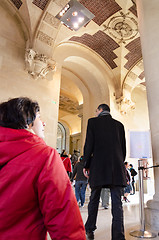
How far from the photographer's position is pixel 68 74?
10.1 metres

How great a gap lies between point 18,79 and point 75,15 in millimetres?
2823

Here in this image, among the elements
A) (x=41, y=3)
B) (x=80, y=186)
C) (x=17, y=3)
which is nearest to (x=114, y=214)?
(x=80, y=186)

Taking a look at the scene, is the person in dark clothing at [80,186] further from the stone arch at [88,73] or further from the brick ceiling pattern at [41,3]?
the brick ceiling pattern at [41,3]

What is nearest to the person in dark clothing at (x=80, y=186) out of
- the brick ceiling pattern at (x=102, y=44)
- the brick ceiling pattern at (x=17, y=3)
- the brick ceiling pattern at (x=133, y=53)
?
the brick ceiling pattern at (x=17, y=3)

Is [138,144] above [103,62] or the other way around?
the other way around

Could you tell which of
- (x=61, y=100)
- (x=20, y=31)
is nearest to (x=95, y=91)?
(x=20, y=31)

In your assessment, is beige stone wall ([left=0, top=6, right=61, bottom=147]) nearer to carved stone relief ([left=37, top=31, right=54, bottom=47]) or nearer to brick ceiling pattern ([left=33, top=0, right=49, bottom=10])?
carved stone relief ([left=37, top=31, right=54, bottom=47])

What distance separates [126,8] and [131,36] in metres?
1.41

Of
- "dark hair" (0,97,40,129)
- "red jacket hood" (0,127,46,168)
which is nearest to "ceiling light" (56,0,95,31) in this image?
"dark hair" (0,97,40,129)

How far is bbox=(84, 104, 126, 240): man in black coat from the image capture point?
2127mm

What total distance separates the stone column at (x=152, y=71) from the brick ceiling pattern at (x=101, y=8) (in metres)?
4.15

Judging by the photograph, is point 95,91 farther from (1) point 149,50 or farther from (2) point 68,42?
(1) point 149,50

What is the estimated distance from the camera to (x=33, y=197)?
0.82m

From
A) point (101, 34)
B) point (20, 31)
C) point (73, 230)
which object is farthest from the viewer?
point (101, 34)
